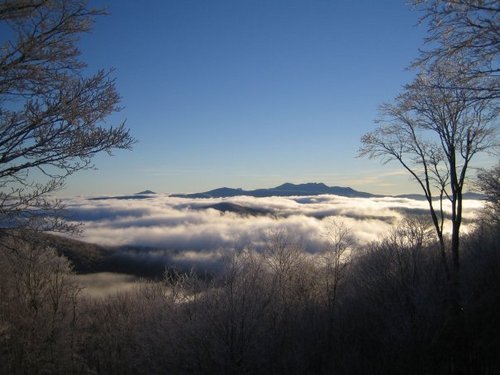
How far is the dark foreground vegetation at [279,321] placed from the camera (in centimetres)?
1548

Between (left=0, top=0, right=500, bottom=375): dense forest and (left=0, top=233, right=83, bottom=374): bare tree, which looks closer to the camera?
(left=0, top=0, right=500, bottom=375): dense forest

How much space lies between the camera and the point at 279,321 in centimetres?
2828

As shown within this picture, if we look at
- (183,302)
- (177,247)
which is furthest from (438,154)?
(177,247)

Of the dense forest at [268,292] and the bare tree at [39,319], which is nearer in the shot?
the dense forest at [268,292]

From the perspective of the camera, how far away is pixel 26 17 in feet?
22.2

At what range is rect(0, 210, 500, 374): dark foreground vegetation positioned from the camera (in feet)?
50.8

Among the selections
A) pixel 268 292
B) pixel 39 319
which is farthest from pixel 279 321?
pixel 39 319

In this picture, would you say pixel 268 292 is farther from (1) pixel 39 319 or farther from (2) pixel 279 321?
(1) pixel 39 319

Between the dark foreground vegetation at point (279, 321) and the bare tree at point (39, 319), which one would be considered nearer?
the dark foreground vegetation at point (279, 321)

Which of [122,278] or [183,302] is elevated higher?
[183,302]

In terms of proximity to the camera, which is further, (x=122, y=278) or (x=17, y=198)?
(x=122, y=278)

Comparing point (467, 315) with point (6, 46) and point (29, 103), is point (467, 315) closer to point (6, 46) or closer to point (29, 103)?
point (29, 103)

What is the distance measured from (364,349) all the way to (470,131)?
16662 mm

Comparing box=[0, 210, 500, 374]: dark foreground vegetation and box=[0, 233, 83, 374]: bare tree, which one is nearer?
box=[0, 210, 500, 374]: dark foreground vegetation
